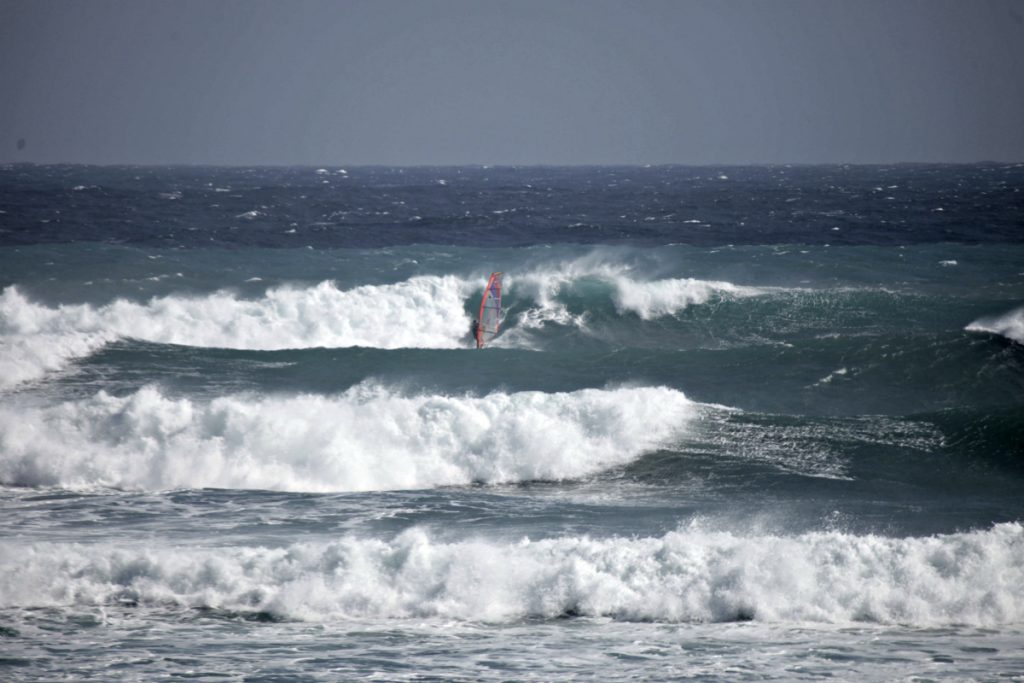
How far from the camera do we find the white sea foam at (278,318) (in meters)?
25.6

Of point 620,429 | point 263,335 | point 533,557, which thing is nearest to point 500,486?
point 620,429

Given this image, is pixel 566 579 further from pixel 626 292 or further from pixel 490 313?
pixel 626 292

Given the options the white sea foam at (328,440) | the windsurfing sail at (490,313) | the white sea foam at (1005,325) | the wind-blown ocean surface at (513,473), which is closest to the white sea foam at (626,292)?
the wind-blown ocean surface at (513,473)

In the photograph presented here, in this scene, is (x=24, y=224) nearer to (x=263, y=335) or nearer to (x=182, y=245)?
(x=182, y=245)

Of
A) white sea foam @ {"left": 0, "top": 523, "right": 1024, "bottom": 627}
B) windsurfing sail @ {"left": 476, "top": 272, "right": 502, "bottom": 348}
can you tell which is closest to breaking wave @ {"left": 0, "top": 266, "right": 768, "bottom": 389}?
windsurfing sail @ {"left": 476, "top": 272, "right": 502, "bottom": 348}

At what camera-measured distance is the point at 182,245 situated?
1519 inches

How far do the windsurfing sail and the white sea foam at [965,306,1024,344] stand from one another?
10.5 metres

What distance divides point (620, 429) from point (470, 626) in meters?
6.82

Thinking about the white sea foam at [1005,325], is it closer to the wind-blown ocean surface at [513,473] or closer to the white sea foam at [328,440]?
the wind-blown ocean surface at [513,473]

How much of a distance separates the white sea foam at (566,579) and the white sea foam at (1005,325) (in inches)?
487

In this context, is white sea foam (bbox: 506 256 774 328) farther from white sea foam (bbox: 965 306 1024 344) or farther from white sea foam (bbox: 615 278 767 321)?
white sea foam (bbox: 965 306 1024 344)

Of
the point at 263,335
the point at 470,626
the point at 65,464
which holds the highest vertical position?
the point at 263,335

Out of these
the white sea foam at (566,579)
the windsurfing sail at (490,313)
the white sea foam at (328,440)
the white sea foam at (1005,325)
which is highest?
the windsurfing sail at (490,313)

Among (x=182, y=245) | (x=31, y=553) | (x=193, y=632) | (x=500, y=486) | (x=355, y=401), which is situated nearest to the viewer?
(x=193, y=632)
